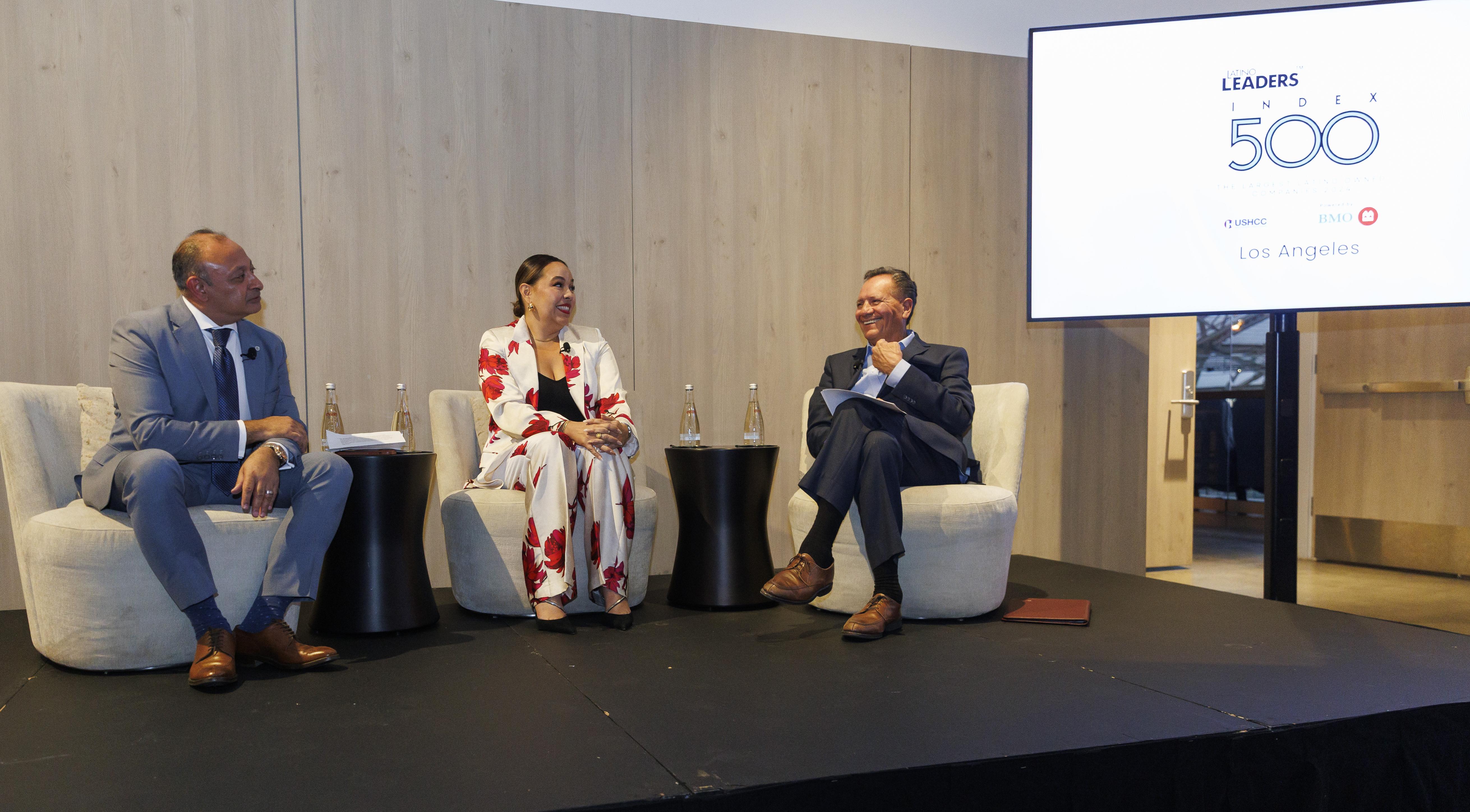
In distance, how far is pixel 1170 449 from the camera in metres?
5.48

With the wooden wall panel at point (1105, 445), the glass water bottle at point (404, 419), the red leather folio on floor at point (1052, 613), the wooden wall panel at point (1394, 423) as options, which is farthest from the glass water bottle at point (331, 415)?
the wooden wall panel at point (1394, 423)

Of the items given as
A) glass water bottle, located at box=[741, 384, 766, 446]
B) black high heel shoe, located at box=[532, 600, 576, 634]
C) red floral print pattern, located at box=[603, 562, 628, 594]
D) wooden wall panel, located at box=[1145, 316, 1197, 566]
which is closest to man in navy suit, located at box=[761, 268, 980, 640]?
glass water bottle, located at box=[741, 384, 766, 446]

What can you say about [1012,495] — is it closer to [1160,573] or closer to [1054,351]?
[1054,351]

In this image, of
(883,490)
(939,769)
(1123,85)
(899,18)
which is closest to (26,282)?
(883,490)

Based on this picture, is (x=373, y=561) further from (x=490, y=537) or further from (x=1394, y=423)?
(x=1394, y=423)

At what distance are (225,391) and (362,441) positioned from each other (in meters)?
0.37

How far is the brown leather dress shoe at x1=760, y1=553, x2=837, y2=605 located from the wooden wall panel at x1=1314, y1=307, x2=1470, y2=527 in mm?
3466

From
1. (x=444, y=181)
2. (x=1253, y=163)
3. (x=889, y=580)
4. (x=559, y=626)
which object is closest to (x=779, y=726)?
(x=889, y=580)

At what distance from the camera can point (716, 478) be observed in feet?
10.6

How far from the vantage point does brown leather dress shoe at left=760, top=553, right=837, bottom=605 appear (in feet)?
9.12

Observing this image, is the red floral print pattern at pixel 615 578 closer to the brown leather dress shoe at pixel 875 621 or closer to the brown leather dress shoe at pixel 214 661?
the brown leather dress shoe at pixel 875 621

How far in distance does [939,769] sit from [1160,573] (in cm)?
386

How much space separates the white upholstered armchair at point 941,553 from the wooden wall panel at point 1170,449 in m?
2.68

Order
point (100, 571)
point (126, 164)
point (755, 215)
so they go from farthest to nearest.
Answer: point (755, 215)
point (126, 164)
point (100, 571)
